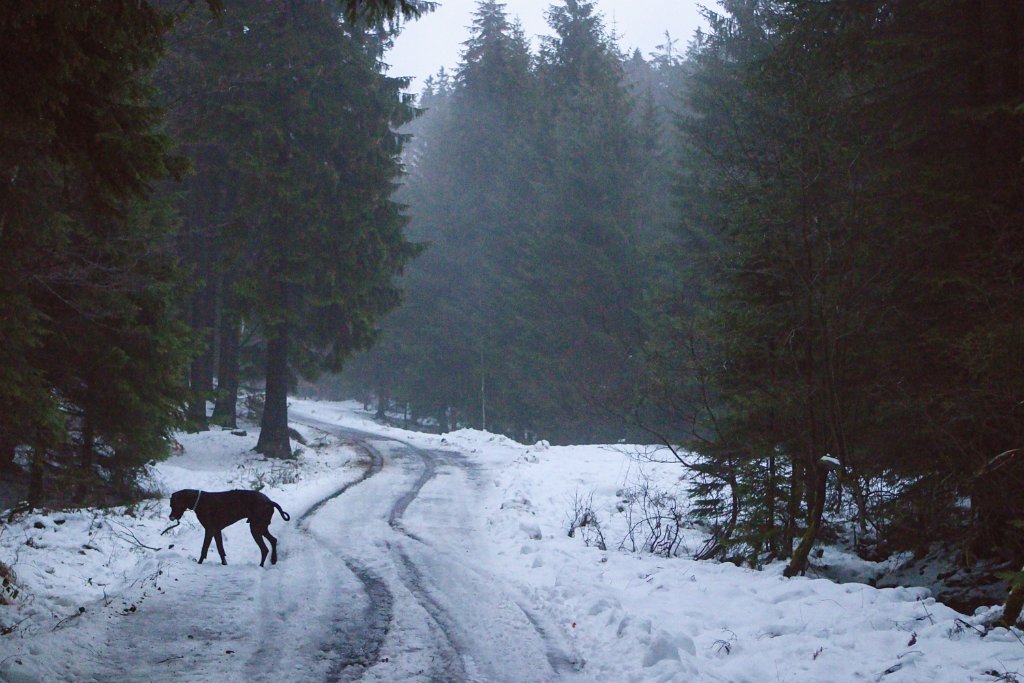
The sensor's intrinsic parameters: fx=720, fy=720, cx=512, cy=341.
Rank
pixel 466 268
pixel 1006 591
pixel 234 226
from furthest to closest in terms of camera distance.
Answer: pixel 466 268 → pixel 234 226 → pixel 1006 591

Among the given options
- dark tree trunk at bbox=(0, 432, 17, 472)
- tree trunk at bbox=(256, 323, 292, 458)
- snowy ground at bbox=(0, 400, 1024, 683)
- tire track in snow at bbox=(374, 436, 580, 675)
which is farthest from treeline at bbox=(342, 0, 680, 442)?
dark tree trunk at bbox=(0, 432, 17, 472)

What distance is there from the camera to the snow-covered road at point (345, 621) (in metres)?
5.97

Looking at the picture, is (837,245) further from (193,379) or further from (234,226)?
(193,379)

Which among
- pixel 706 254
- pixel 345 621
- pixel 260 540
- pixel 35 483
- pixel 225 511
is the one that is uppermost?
pixel 706 254

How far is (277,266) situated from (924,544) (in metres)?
19.0

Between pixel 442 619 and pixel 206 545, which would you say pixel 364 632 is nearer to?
pixel 442 619

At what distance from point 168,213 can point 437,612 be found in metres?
9.35

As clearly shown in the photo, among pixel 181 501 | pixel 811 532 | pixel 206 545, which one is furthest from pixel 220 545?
pixel 811 532

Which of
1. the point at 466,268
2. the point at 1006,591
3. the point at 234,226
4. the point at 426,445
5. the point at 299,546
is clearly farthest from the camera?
the point at 466,268

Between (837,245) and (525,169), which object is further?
(525,169)

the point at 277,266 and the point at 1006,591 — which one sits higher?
the point at 277,266

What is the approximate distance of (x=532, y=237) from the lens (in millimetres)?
39812

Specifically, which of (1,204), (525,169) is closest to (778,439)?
(1,204)

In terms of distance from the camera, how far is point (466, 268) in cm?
4800
